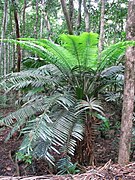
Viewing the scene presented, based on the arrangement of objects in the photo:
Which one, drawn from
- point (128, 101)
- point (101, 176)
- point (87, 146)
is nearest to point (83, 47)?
point (128, 101)

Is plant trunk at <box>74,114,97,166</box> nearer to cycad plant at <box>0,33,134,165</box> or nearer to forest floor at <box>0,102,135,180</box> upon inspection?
cycad plant at <box>0,33,134,165</box>

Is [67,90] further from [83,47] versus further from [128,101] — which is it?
[128,101]

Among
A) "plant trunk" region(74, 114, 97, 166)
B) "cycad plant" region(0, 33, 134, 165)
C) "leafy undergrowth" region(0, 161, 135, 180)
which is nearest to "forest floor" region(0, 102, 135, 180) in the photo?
"leafy undergrowth" region(0, 161, 135, 180)

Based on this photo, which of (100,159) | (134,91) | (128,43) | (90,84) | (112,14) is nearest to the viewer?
(128,43)

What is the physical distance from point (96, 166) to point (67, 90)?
113cm

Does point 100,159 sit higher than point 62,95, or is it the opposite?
point 62,95

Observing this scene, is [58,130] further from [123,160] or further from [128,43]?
[128,43]

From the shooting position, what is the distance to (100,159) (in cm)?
409

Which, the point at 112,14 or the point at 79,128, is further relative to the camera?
the point at 112,14

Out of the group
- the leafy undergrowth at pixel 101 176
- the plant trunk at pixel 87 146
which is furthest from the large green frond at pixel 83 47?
the leafy undergrowth at pixel 101 176

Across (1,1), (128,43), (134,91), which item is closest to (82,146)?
(134,91)

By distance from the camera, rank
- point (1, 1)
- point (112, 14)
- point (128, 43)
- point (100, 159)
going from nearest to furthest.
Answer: point (128, 43) → point (100, 159) → point (1, 1) → point (112, 14)

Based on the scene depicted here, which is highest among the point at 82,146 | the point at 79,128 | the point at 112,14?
the point at 112,14

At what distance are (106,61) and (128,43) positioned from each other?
90 cm
